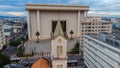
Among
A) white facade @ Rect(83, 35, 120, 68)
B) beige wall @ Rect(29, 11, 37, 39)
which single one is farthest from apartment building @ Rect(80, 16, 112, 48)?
white facade @ Rect(83, 35, 120, 68)

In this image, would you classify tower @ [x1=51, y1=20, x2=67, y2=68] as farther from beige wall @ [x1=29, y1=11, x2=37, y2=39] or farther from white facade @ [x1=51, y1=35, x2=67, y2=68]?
beige wall @ [x1=29, y1=11, x2=37, y2=39]

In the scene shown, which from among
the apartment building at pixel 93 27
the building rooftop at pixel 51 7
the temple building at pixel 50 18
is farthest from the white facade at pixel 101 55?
the building rooftop at pixel 51 7

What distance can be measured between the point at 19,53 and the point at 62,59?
50.8 meters

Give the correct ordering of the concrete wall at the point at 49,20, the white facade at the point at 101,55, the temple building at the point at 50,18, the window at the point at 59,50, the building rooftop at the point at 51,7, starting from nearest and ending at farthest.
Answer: the window at the point at 59,50 < the white facade at the point at 101,55 < the building rooftop at the point at 51,7 < the temple building at the point at 50,18 < the concrete wall at the point at 49,20

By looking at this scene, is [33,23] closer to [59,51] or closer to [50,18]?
[50,18]

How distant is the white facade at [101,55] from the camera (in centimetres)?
3847

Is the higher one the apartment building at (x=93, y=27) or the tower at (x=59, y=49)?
the apartment building at (x=93, y=27)

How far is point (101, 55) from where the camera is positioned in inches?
1816

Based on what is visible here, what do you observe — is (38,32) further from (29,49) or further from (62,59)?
(62,59)

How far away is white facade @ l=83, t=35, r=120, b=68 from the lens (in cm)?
3847

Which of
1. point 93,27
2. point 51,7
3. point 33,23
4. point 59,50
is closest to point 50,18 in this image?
point 51,7

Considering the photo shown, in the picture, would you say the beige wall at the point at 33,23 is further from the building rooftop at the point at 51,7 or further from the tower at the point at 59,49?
the tower at the point at 59,49

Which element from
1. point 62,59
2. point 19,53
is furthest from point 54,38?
point 19,53

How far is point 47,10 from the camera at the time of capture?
344 ft
